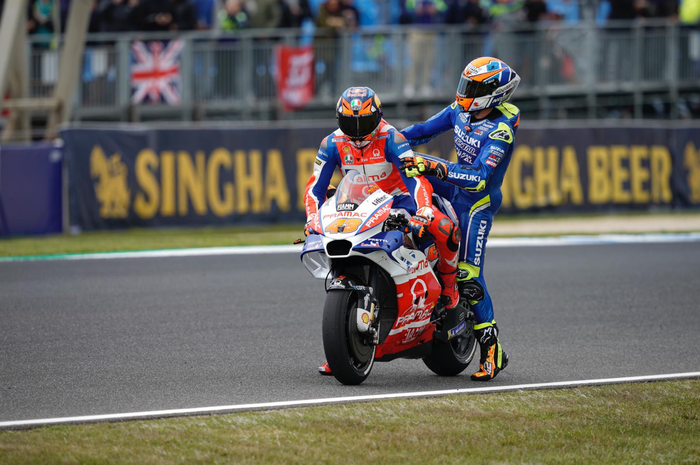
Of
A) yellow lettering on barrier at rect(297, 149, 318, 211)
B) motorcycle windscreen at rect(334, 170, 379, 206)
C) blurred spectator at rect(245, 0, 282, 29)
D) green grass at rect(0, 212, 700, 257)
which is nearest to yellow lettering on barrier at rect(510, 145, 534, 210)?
green grass at rect(0, 212, 700, 257)

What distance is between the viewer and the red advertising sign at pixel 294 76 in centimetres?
1864

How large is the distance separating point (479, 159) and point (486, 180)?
0.49 ft

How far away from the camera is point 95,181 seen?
1619 centimetres

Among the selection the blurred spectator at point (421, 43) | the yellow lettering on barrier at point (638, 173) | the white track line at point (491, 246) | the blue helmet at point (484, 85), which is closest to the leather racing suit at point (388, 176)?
the blue helmet at point (484, 85)

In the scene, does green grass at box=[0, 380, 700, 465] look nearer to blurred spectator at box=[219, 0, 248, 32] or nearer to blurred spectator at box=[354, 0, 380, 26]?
blurred spectator at box=[219, 0, 248, 32]

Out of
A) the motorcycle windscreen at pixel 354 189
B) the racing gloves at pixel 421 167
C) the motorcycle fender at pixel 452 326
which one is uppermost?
the racing gloves at pixel 421 167

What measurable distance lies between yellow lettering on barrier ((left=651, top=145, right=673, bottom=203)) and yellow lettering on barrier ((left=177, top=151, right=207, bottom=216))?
811 centimetres

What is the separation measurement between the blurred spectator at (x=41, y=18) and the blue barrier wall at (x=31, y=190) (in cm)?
409

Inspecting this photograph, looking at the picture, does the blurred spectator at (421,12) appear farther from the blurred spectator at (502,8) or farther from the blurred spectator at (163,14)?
the blurred spectator at (163,14)

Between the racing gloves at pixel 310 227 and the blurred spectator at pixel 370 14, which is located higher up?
the blurred spectator at pixel 370 14

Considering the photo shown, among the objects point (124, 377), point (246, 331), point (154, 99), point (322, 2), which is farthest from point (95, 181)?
point (124, 377)

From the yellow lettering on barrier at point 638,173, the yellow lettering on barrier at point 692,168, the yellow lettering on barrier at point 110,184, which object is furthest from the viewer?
the yellow lettering on barrier at point 692,168

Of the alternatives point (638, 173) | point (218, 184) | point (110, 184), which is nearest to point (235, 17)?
point (218, 184)

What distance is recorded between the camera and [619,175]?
19.3 meters
